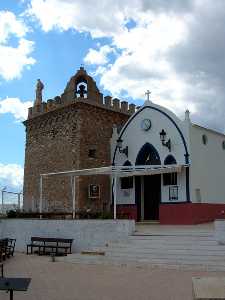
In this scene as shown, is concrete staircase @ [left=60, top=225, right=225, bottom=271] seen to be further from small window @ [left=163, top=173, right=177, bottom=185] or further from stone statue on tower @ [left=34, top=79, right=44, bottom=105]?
stone statue on tower @ [left=34, top=79, right=44, bottom=105]

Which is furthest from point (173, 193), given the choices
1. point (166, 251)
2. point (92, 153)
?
point (166, 251)

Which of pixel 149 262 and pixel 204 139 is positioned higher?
pixel 204 139

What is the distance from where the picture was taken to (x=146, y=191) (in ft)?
76.0


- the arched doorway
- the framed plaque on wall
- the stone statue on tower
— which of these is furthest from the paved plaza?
the stone statue on tower

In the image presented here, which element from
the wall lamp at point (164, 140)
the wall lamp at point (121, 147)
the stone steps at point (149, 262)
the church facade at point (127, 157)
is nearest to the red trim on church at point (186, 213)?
the church facade at point (127, 157)

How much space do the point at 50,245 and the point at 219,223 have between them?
6.99m

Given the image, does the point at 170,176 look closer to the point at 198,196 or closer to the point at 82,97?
the point at 198,196

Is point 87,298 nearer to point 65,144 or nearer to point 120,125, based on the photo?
point 65,144

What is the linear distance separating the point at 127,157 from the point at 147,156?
1100mm

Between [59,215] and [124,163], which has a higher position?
[124,163]

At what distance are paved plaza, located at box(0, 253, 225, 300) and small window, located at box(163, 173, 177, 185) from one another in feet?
26.2

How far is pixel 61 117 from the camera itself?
24328 mm

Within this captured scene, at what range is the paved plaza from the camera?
986cm

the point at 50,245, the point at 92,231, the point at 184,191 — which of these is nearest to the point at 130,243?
the point at 92,231
